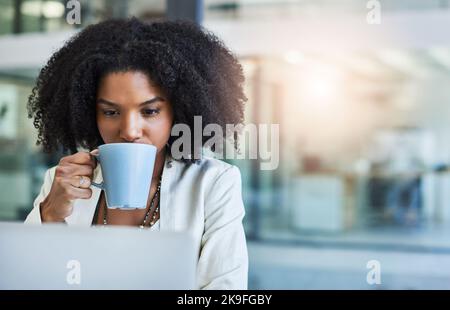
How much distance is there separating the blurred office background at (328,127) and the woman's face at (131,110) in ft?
10.3

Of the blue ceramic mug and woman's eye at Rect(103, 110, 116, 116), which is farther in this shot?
woman's eye at Rect(103, 110, 116, 116)

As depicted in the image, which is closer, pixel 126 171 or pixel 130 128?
pixel 126 171

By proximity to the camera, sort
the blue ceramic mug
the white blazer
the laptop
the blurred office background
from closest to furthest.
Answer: the laptop < the blue ceramic mug < the white blazer < the blurred office background

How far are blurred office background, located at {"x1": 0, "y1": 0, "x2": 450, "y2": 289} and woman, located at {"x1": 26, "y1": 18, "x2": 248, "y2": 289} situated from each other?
10.0 feet

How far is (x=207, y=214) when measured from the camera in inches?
31.9

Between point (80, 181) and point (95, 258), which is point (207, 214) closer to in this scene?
point (80, 181)

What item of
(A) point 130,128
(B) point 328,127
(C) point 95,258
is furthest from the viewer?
(B) point 328,127

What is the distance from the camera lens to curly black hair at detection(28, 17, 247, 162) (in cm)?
82

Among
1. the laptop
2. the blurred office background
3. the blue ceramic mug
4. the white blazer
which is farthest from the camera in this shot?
the blurred office background

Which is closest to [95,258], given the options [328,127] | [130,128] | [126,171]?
[126,171]

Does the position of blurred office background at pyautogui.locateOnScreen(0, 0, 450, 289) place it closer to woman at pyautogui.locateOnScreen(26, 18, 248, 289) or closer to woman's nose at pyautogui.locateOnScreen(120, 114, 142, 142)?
woman at pyautogui.locateOnScreen(26, 18, 248, 289)

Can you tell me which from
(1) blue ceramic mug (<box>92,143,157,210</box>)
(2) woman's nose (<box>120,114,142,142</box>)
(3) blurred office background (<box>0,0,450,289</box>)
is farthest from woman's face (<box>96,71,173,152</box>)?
(3) blurred office background (<box>0,0,450,289</box>)

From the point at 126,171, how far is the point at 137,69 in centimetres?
20
